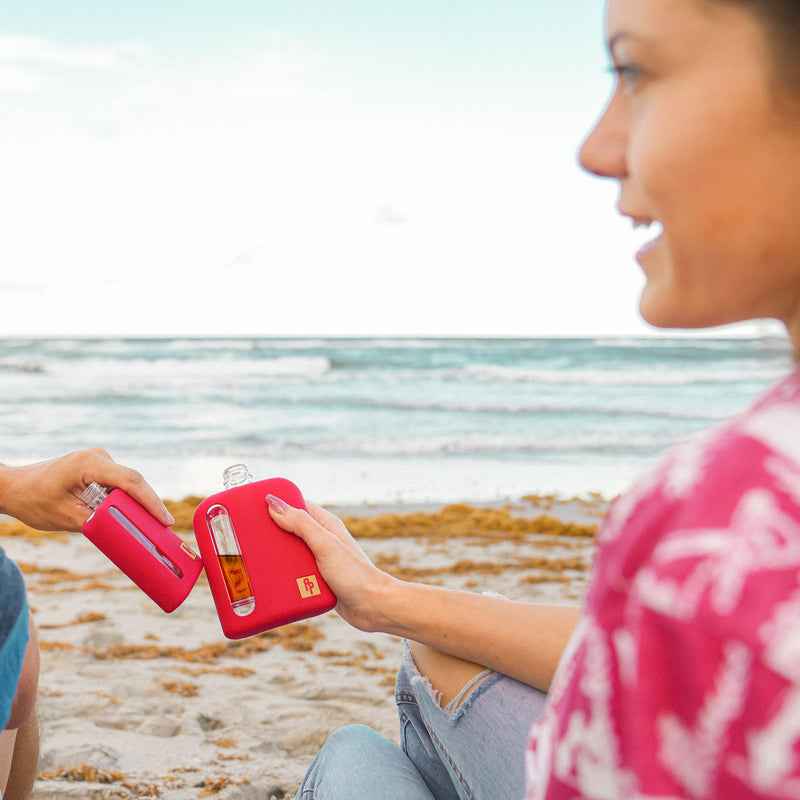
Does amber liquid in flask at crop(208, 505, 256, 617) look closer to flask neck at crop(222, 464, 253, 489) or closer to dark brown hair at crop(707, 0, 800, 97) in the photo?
flask neck at crop(222, 464, 253, 489)

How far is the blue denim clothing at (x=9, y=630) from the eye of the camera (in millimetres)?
1067

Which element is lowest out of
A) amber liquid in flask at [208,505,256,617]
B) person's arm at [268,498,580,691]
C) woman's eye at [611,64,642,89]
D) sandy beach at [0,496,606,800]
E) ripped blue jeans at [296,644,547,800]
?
sandy beach at [0,496,606,800]

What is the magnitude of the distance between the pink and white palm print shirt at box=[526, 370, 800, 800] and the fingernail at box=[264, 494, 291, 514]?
2.98 ft

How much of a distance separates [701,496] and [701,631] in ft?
0.21

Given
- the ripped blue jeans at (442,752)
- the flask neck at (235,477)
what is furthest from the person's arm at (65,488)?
the ripped blue jeans at (442,752)

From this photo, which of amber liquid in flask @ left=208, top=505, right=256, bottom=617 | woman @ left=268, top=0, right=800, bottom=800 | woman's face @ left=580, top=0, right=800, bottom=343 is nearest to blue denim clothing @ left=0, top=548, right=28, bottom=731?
amber liquid in flask @ left=208, top=505, right=256, bottom=617

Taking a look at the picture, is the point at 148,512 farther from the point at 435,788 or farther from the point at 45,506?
the point at 435,788

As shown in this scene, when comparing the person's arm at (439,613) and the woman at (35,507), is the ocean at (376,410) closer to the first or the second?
the person's arm at (439,613)

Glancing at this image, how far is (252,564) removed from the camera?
4.34 ft

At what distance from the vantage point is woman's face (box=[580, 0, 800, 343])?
1.64 ft

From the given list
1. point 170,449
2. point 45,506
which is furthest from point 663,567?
point 170,449

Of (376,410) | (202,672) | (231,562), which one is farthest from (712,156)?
(376,410)

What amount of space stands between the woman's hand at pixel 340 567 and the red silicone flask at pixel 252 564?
2cm

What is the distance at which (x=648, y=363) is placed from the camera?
55.8ft
